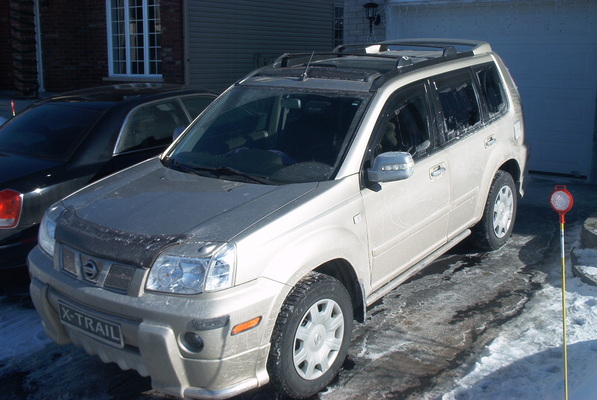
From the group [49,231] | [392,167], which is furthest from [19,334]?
[392,167]

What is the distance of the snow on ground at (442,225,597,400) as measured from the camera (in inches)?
161

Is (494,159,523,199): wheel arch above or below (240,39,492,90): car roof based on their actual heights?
below

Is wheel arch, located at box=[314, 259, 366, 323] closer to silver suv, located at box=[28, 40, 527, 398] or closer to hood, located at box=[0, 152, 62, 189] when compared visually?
silver suv, located at box=[28, 40, 527, 398]

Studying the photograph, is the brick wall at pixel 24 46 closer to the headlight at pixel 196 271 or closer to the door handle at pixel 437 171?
the door handle at pixel 437 171

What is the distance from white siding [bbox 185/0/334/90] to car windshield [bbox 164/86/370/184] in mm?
8919

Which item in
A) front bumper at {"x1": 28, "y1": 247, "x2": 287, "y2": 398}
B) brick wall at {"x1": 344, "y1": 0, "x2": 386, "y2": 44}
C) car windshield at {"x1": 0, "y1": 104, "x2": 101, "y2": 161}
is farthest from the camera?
brick wall at {"x1": 344, "y1": 0, "x2": 386, "y2": 44}

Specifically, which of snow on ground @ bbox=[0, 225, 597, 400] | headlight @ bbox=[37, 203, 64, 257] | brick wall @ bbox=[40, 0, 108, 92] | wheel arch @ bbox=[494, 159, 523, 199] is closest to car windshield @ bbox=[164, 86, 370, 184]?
headlight @ bbox=[37, 203, 64, 257]

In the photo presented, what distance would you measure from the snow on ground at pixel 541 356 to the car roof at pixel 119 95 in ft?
13.2

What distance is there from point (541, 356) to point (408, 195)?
1414 millimetres

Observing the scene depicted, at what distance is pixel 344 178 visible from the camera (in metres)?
4.40

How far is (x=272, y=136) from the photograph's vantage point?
196 inches

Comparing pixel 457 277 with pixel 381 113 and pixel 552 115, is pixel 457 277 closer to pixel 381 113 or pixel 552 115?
pixel 381 113

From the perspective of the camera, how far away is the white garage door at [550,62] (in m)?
9.15

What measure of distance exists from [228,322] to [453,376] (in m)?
1.67
